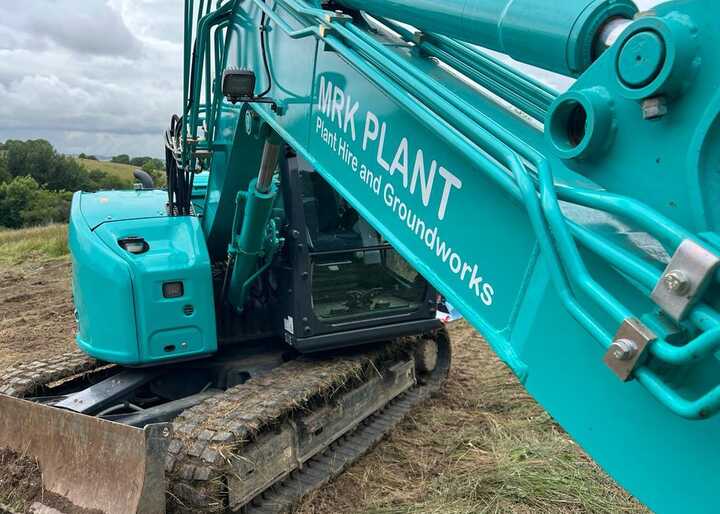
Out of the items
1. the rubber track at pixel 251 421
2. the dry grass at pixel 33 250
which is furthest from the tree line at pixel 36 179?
the rubber track at pixel 251 421

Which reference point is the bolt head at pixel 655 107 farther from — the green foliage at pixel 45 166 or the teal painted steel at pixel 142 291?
the green foliage at pixel 45 166

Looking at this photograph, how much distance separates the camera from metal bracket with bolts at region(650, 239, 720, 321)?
4.02 feet

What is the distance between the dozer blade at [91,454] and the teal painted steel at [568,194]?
5.17ft

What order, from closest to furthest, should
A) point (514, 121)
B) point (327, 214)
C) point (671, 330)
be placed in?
point (671, 330) → point (514, 121) → point (327, 214)

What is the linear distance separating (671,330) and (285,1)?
2.28 metres

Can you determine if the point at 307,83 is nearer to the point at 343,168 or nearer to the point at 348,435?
the point at 343,168

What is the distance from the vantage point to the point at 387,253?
4.55 meters

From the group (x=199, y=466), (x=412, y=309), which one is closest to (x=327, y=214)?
(x=412, y=309)

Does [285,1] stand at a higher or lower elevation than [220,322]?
higher

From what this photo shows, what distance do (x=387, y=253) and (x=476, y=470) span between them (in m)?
1.53

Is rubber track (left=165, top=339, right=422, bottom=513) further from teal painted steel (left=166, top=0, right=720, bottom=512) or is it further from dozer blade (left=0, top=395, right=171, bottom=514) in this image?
teal painted steel (left=166, top=0, right=720, bottom=512)

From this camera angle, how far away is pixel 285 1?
115 inches

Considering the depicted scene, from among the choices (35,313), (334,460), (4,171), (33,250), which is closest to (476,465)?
(334,460)

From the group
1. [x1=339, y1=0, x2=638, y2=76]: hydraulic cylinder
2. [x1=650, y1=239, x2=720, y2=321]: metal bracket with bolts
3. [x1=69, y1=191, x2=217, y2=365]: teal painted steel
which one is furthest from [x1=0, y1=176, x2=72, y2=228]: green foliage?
[x1=650, y1=239, x2=720, y2=321]: metal bracket with bolts
